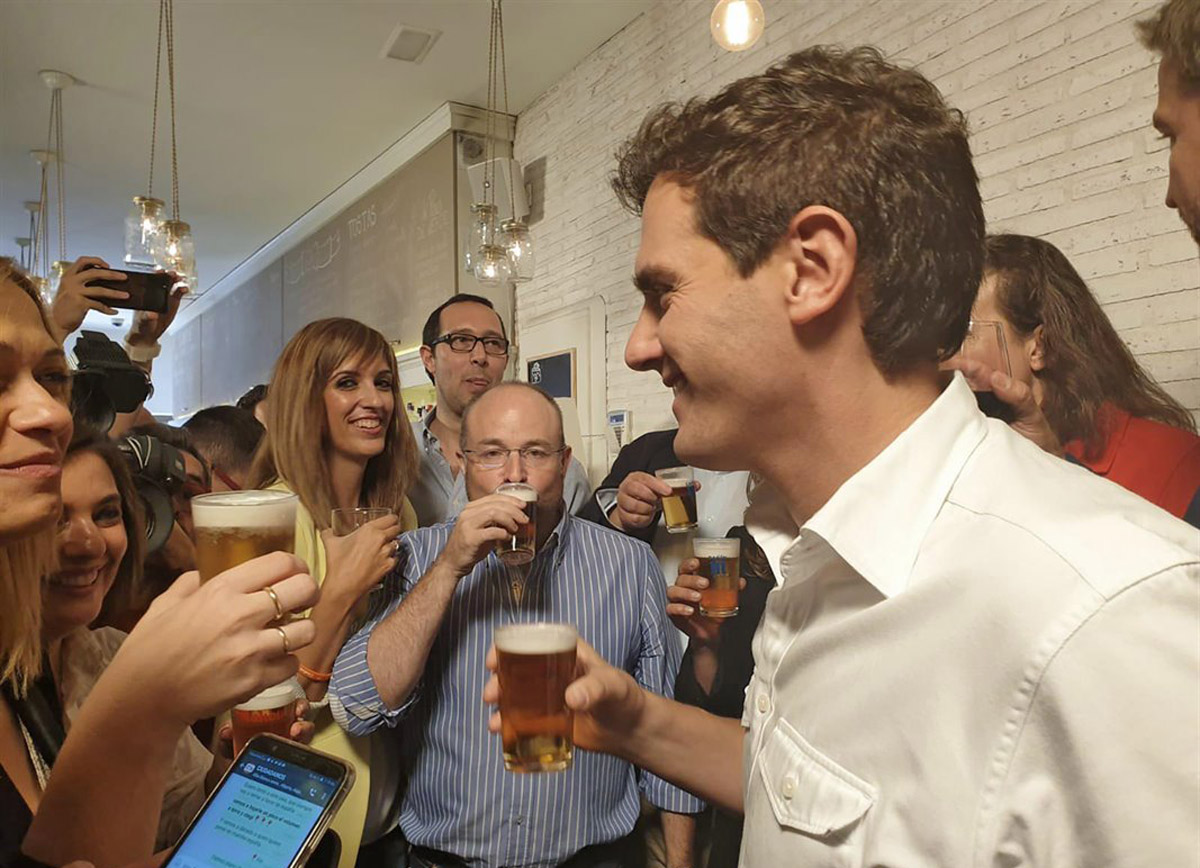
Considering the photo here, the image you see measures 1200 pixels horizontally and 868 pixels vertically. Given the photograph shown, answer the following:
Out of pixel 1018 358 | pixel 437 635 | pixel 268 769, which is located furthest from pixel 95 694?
pixel 1018 358

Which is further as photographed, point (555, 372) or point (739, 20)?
point (555, 372)

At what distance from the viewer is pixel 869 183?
0.99m

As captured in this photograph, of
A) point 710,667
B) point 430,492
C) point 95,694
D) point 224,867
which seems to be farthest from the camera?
point 430,492

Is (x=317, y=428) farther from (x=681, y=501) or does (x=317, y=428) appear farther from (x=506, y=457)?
(x=681, y=501)

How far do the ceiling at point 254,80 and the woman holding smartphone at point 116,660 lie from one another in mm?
3753

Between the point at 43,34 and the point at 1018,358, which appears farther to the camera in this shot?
the point at 43,34

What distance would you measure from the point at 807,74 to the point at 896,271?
1.00 feet

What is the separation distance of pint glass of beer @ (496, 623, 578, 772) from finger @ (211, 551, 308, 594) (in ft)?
1.09

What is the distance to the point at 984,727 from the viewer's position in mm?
739

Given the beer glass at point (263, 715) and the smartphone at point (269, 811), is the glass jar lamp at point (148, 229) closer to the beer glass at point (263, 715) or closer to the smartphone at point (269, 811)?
the beer glass at point (263, 715)

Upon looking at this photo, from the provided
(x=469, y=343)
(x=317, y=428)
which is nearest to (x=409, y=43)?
(x=469, y=343)

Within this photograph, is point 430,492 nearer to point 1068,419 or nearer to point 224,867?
point 224,867

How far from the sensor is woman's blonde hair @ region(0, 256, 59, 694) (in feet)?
4.36

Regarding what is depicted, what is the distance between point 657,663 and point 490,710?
0.45 m
